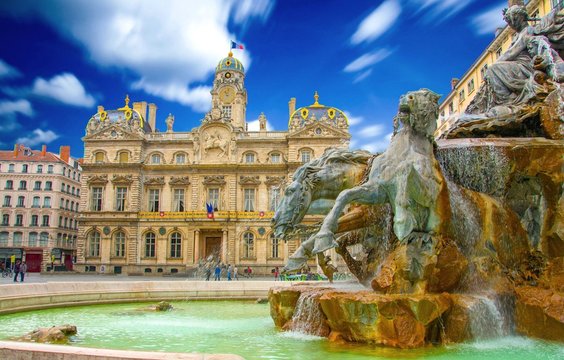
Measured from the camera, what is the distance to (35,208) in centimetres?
6281

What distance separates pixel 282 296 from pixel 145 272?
1547 inches

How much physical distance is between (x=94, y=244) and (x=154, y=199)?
692 cm

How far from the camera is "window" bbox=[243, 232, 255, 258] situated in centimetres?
4431

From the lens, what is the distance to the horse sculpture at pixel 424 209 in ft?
22.7

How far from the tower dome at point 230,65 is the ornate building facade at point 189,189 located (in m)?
9.45

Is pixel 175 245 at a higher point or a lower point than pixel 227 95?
lower

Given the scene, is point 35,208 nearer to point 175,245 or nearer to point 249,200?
point 175,245

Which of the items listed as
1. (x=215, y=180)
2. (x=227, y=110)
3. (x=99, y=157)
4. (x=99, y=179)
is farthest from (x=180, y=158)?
(x=227, y=110)

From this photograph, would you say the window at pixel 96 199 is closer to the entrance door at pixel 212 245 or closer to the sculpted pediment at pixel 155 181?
the sculpted pediment at pixel 155 181

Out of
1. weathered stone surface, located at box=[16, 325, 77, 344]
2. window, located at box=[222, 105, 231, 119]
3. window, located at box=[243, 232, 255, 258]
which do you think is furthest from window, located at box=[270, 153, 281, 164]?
weathered stone surface, located at box=[16, 325, 77, 344]

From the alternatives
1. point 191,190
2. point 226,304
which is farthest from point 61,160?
point 226,304

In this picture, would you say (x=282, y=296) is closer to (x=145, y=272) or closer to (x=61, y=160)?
(x=145, y=272)

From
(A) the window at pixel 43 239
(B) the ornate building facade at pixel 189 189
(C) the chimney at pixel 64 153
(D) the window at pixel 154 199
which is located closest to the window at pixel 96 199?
(B) the ornate building facade at pixel 189 189

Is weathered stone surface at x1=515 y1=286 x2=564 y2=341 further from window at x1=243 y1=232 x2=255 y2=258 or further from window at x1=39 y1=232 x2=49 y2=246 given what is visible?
window at x1=39 y1=232 x2=49 y2=246
